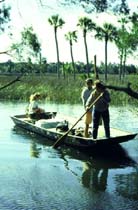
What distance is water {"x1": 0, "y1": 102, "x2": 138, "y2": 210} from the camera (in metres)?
10.7

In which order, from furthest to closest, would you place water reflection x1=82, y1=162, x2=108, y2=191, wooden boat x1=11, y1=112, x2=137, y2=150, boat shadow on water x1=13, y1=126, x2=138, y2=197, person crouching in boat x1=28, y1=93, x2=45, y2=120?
person crouching in boat x1=28, y1=93, x2=45, y2=120
wooden boat x1=11, y1=112, x2=137, y2=150
boat shadow on water x1=13, y1=126, x2=138, y2=197
water reflection x1=82, y1=162, x2=108, y2=191

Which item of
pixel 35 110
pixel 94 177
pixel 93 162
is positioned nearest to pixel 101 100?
pixel 93 162

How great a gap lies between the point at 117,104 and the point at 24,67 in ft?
76.4

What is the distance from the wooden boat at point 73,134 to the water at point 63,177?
313 mm

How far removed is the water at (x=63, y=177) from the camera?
1070cm

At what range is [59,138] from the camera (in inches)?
696

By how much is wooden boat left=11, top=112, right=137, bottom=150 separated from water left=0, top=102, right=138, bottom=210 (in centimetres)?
31

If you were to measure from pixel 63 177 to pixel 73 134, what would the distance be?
4.45 m

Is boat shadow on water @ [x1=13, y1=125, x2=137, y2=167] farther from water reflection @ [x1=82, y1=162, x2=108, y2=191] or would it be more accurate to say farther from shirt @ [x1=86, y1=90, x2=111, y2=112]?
shirt @ [x1=86, y1=90, x2=111, y2=112]

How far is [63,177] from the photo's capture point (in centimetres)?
1313

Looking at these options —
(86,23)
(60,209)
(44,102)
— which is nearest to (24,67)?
(60,209)

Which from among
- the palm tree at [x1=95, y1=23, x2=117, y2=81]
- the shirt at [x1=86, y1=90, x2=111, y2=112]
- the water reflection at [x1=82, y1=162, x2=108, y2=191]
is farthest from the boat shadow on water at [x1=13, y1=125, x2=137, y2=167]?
the palm tree at [x1=95, y1=23, x2=117, y2=81]

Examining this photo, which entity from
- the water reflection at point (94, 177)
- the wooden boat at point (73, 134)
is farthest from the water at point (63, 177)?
the wooden boat at point (73, 134)

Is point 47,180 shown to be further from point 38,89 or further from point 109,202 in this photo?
point 38,89
